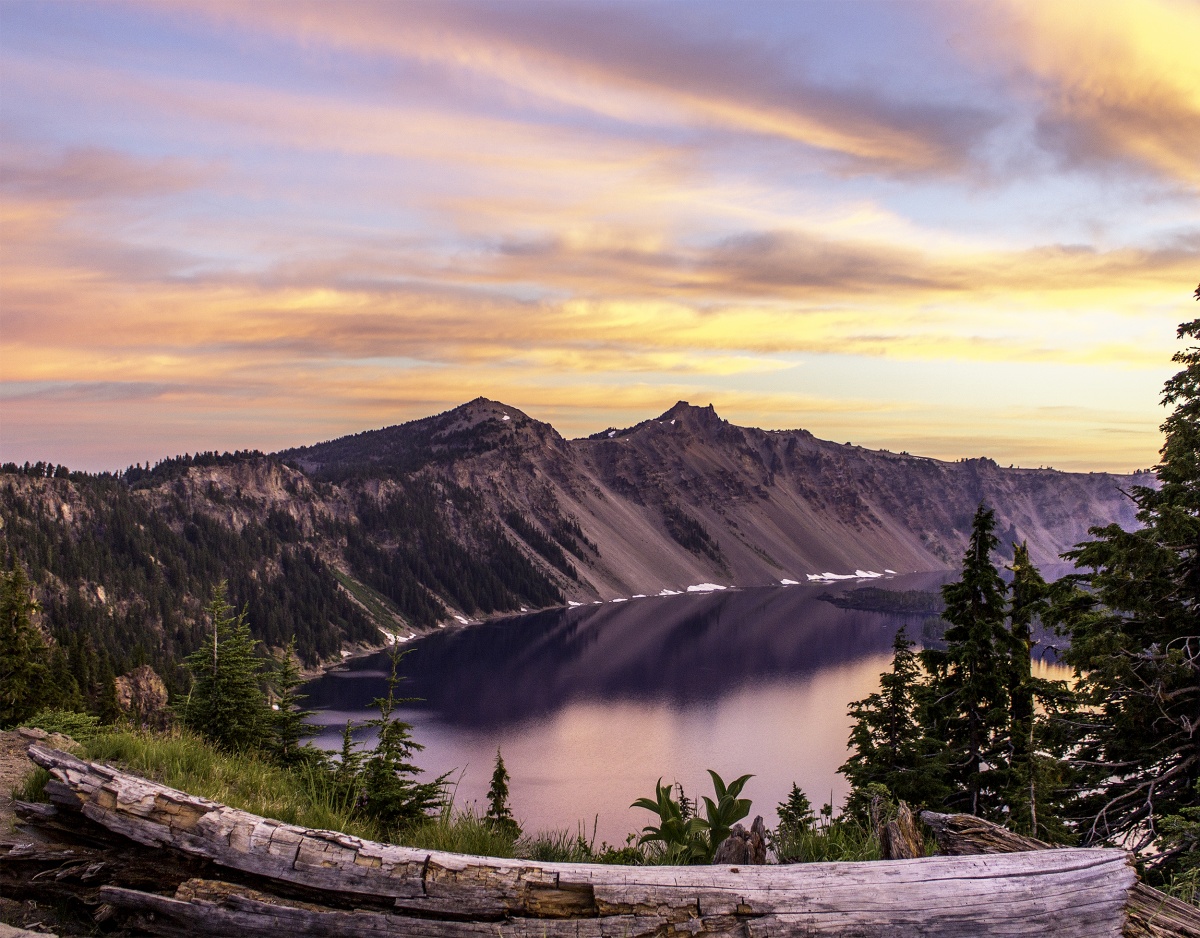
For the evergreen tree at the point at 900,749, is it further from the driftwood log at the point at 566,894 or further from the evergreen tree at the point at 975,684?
the driftwood log at the point at 566,894

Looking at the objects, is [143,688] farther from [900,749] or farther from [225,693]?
[900,749]

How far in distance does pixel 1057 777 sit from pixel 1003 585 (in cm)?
1218

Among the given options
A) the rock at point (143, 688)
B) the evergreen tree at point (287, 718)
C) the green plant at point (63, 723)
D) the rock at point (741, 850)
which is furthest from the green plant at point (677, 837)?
the rock at point (143, 688)

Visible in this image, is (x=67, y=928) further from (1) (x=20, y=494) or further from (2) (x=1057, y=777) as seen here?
(1) (x=20, y=494)

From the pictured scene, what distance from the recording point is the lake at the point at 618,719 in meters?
90.8

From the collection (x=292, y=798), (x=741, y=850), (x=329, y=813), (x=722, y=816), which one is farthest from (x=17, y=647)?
(x=741, y=850)

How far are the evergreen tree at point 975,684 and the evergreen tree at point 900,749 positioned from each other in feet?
2.45

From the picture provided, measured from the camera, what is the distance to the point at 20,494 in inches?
7682

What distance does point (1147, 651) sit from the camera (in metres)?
16.8

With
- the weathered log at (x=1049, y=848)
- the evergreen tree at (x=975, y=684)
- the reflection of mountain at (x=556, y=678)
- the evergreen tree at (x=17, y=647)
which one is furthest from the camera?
the reflection of mountain at (x=556, y=678)

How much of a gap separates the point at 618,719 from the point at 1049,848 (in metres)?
129

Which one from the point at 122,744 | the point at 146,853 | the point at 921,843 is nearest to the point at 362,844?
the point at 146,853

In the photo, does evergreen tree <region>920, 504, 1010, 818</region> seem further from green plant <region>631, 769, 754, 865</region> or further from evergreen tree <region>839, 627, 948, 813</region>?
green plant <region>631, 769, 754, 865</region>

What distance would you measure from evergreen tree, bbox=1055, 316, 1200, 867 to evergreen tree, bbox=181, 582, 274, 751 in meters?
16.0
